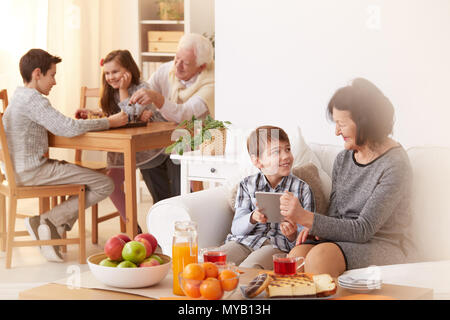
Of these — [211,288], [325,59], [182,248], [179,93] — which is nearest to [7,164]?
[179,93]

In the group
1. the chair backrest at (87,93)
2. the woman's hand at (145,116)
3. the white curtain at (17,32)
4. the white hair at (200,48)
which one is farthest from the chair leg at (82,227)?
the white hair at (200,48)

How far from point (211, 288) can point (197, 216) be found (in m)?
0.56

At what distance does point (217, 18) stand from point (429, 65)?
2.24ft

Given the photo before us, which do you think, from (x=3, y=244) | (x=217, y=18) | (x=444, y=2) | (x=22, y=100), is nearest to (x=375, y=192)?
(x=444, y=2)

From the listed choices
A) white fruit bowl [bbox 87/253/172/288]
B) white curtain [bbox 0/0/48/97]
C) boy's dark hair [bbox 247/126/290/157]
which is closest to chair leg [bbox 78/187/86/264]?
white curtain [bbox 0/0/48/97]

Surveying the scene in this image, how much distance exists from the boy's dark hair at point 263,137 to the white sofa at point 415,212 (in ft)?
0.61

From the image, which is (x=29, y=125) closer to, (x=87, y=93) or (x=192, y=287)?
(x=87, y=93)

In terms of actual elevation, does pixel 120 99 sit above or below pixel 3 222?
above

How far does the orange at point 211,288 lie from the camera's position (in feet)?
3.66

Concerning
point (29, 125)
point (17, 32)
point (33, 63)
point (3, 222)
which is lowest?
point (3, 222)

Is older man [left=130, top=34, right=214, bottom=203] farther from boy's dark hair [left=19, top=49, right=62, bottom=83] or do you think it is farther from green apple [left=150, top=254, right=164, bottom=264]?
green apple [left=150, top=254, right=164, bottom=264]

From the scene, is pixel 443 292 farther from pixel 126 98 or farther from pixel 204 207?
pixel 126 98

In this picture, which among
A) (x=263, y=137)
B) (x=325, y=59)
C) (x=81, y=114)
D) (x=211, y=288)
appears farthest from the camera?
(x=81, y=114)

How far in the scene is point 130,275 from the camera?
3.96 feet
